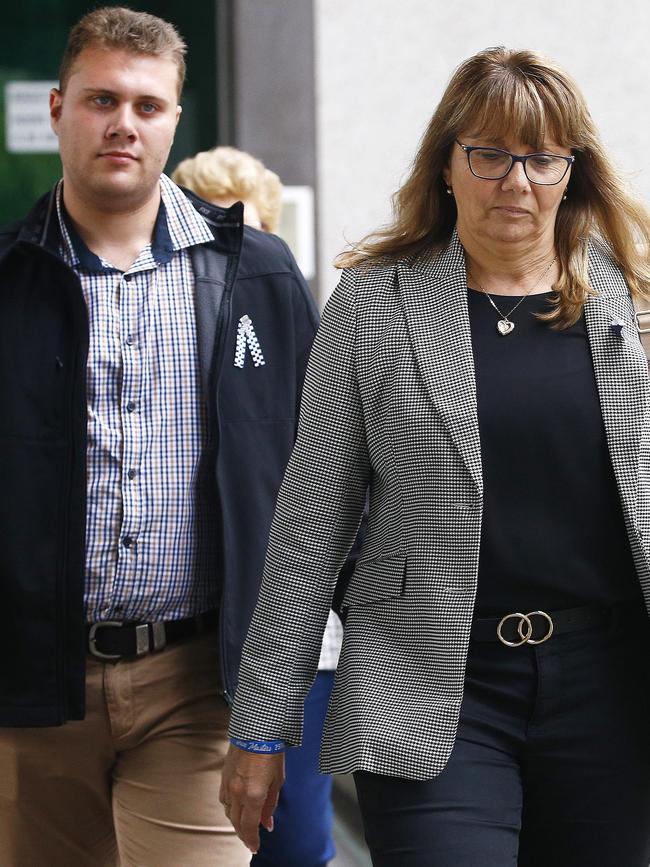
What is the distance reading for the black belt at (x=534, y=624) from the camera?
233cm

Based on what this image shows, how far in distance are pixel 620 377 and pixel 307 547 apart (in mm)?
631

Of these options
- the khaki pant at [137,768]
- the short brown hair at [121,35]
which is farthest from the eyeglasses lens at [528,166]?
the khaki pant at [137,768]

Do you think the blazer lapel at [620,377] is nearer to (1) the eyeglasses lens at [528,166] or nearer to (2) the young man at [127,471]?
(1) the eyeglasses lens at [528,166]

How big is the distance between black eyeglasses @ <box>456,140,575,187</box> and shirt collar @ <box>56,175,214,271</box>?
0.83 m

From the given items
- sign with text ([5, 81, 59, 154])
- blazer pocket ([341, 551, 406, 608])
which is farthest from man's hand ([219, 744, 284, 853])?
sign with text ([5, 81, 59, 154])

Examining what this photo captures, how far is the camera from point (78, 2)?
591 cm

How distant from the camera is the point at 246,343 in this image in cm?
302

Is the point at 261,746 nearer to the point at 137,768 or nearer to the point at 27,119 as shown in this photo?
the point at 137,768

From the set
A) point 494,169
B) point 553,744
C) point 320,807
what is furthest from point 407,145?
point 553,744

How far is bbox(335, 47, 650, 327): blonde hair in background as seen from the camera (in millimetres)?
2422

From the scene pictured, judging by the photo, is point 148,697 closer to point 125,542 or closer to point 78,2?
point 125,542

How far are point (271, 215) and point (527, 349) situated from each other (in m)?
2.05

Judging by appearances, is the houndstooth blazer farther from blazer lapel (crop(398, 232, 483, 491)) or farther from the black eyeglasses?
the black eyeglasses

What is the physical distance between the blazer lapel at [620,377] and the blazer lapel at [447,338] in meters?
0.22
